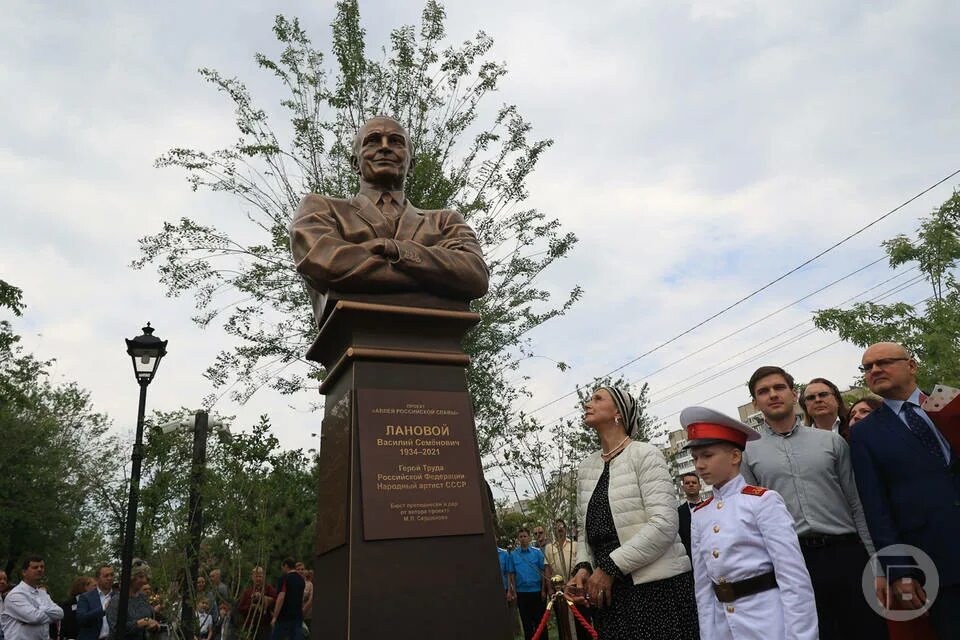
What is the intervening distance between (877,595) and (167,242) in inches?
430

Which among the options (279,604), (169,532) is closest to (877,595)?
(169,532)

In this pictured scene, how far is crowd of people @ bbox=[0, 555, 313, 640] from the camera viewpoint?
6988mm

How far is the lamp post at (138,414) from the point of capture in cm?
755

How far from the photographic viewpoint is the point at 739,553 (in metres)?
2.92

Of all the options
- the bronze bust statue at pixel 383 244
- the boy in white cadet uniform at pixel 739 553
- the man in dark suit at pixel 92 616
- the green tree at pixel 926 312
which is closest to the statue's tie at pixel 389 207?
the bronze bust statue at pixel 383 244

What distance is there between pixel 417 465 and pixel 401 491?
18cm

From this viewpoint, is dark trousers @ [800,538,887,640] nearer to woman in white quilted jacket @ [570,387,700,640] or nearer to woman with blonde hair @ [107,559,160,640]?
woman in white quilted jacket @ [570,387,700,640]

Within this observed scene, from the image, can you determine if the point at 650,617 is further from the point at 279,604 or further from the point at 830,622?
the point at 279,604

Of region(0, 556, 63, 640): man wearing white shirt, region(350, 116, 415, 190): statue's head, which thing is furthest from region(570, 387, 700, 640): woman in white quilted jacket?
region(0, 556, 63, 640): man wearing white shirt

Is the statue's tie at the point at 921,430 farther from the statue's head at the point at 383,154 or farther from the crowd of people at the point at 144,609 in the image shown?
the crowd of people at the point at 144,609

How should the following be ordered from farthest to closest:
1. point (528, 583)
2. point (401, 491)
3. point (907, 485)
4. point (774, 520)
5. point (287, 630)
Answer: point (528, 583) < point (287, 630) < point (401, 491) < point (907, 485) < point (774, 520)

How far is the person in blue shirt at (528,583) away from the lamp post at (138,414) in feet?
15.0

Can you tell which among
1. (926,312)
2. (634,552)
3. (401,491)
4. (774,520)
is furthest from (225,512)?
(926,312)

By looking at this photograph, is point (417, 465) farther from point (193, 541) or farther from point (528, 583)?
point (528, 583)
